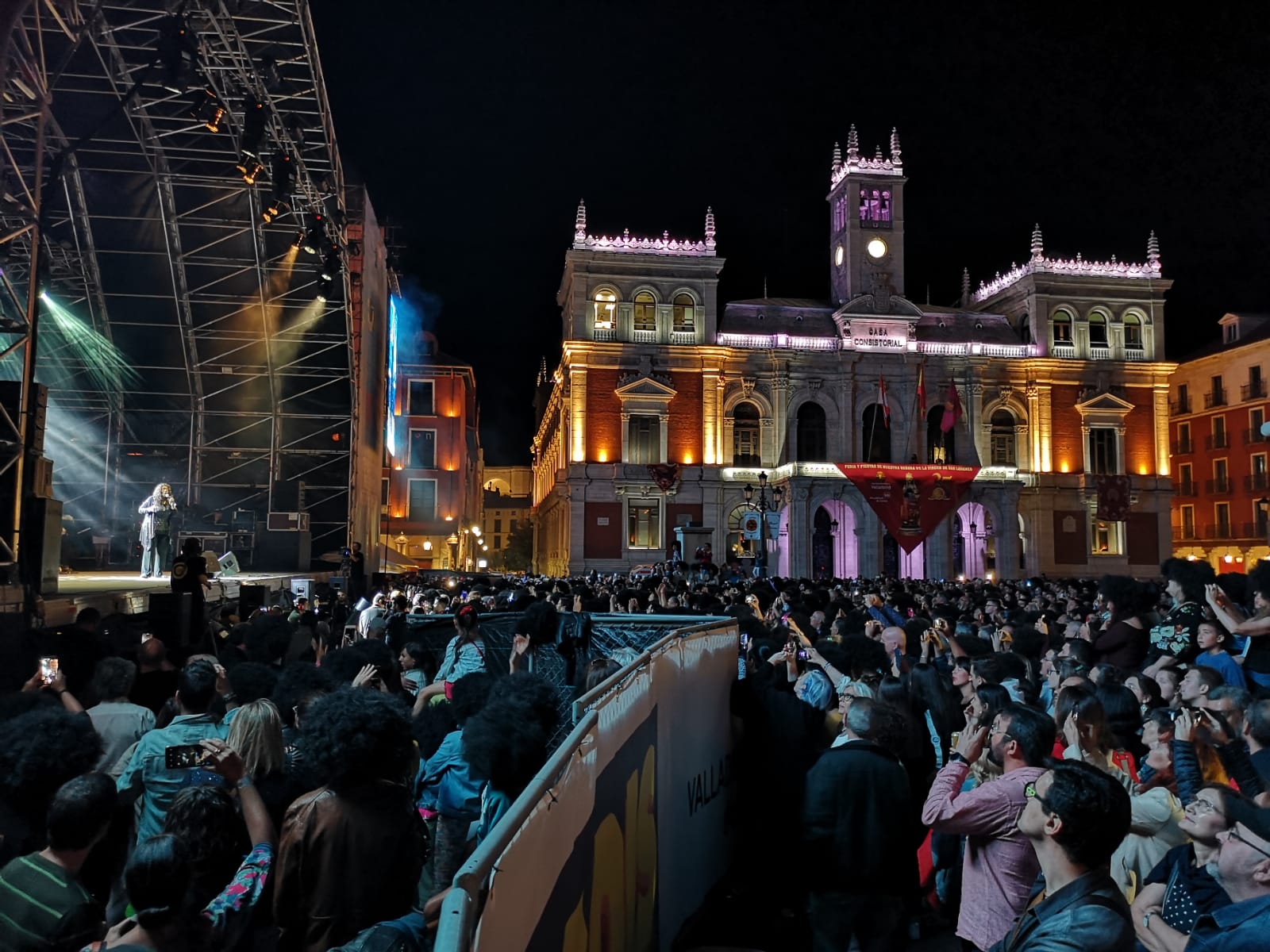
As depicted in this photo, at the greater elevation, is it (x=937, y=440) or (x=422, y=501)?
(x=937, y=440)

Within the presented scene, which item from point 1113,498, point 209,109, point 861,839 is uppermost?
point 209,109

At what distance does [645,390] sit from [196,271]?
78.7 feet

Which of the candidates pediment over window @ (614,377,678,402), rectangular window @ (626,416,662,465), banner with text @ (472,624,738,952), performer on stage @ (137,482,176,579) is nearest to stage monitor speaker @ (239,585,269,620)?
performer on stage @ (137,482,176,579)

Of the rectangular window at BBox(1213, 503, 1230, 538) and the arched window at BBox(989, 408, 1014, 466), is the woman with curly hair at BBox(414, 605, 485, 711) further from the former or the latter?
the rectangular window at BBox(1213, 503, 1230, 538)

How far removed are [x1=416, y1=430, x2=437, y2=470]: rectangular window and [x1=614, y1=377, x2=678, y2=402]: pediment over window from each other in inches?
458

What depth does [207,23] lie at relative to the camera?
16.1 metres

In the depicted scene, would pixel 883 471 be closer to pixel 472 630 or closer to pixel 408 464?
pixel 408 464

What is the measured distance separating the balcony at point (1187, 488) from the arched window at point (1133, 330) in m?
8.04

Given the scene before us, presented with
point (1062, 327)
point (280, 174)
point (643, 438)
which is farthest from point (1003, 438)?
point (280, 174)

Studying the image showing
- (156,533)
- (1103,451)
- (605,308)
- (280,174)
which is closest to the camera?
(280,174)

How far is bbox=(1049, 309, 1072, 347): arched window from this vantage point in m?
47.6

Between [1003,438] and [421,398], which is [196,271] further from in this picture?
[1003,438]

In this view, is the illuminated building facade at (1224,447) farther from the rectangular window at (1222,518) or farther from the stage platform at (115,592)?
the stage platform at (115,592)

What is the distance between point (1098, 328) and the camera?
157 ft
